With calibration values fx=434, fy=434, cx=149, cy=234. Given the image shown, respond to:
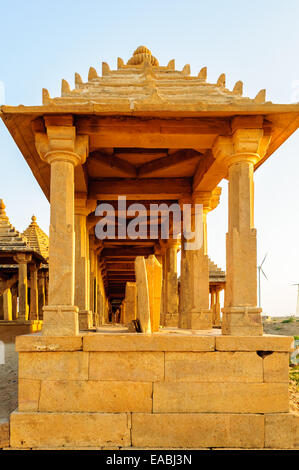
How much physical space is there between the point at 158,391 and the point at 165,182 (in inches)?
214

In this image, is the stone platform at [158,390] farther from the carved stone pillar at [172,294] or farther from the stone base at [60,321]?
the carved stone pillar at [172,294]

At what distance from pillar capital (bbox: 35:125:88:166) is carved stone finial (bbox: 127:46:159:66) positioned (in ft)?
12.9

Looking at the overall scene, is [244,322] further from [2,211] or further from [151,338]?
[2,211]

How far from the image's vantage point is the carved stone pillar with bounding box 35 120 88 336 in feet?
18.9

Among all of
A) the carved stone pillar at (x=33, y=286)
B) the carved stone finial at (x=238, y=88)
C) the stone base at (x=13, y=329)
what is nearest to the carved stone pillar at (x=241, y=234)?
the carved stone finial at (x=238, y=88)

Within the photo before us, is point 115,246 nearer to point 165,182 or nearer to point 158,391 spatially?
point 165,182

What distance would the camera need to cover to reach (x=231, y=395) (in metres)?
5.53

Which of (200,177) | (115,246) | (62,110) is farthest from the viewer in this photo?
(115,246)

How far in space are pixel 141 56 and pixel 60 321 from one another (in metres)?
6.31

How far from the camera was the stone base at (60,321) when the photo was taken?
568 cm

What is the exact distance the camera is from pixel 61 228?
599 centimetres

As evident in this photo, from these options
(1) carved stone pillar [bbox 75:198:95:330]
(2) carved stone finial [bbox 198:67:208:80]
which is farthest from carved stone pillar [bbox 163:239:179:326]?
(2) carved stone finial [bbox 198:67:208:80]

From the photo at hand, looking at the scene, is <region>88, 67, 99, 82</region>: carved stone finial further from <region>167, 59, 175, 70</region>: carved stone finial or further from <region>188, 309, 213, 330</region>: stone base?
<region>188, 309, 213, 330</region>: stone base
